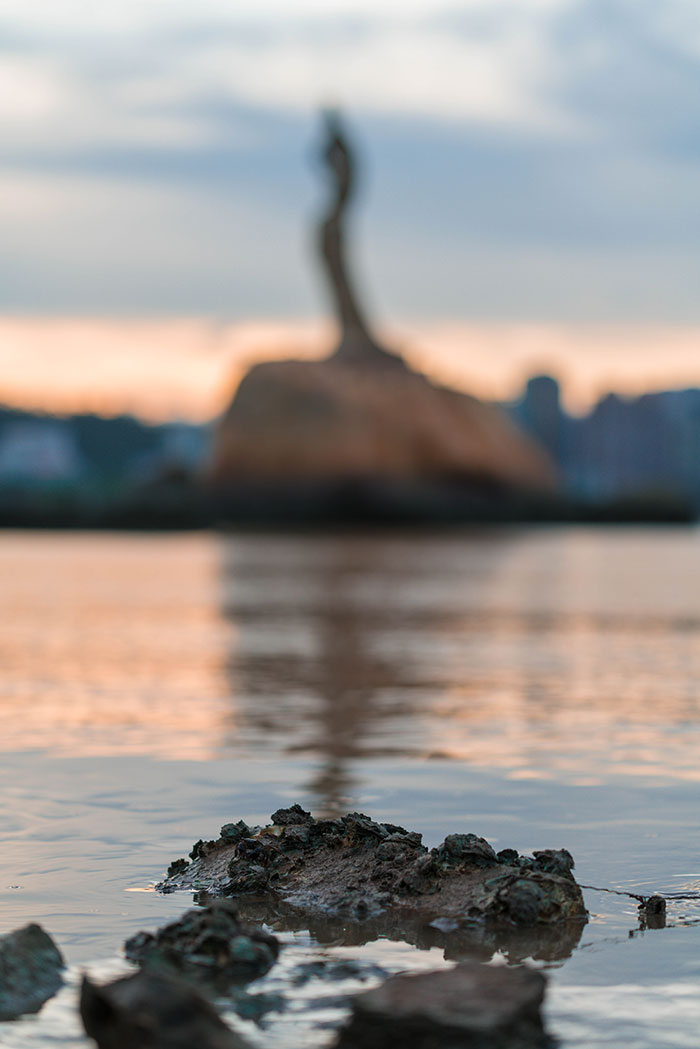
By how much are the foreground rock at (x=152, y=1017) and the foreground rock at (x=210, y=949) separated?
2.15 feet

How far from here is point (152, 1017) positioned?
3975 millimetres

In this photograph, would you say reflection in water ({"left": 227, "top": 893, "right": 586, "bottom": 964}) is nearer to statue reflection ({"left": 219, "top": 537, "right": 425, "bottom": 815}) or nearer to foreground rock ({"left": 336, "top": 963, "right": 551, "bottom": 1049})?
foreground rock ({"left": 336, "top": 963, "right": 551, "bottom": 1049})

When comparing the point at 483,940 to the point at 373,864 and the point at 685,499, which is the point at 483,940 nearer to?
the point at 373,864

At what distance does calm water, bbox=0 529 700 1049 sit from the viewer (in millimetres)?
5215

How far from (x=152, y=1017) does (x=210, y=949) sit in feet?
3.07

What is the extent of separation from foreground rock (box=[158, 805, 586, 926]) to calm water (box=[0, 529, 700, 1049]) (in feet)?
0.71

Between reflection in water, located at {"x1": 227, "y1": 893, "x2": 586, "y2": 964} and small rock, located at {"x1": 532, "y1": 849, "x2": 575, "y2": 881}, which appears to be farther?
small rock, located at {"x1": 532, "y1": 849, "x2": 575, "y2": 881}

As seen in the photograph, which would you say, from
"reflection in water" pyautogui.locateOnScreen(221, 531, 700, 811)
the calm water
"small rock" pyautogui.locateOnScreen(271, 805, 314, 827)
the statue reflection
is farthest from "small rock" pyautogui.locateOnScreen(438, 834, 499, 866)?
"reflection in water" pyautogui.locateOnScreen(221, 531, 700, 811)

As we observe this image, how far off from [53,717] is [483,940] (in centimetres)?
635

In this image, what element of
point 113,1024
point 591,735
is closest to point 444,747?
point 591,735

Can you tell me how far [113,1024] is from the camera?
4.09 meters

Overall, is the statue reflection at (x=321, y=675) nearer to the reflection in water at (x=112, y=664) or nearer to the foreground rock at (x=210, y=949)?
the reflection in water at (x=112, y=664)

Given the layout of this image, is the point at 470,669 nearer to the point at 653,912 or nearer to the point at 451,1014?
the point at 653,912

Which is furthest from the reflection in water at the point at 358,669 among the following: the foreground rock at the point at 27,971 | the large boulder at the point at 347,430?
the large boulder at the point at 347,430
